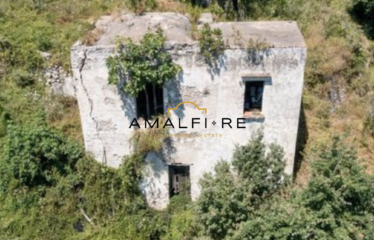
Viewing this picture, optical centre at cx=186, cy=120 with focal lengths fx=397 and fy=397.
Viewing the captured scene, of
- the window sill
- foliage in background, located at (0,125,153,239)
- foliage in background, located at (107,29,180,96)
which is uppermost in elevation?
foliage in background, located at (107,29,180,96)

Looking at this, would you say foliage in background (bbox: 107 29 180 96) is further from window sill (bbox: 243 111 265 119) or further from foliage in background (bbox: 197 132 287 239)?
foliage in background (bbox: 197 132 287 239)

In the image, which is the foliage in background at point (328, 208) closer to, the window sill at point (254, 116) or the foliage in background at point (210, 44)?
the window sill at point (254, 116)

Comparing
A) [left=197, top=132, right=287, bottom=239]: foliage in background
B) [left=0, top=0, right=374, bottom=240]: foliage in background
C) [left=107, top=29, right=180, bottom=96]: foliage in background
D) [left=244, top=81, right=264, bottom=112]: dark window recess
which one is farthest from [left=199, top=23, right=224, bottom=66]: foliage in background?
[left=0, top=0, right=374, bottom=240]: foliage in background

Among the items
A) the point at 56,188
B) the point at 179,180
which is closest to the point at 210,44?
the point at 179,180

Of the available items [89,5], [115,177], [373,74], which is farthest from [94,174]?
[373,74]

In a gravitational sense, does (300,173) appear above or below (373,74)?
below

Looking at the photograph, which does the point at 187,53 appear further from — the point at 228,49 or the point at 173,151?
the point at 173,151

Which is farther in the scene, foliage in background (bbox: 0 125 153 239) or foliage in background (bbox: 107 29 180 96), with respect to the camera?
foliage in background (bbox: 0 125 153 239)

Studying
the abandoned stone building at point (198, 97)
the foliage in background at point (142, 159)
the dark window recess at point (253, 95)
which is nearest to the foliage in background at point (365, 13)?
the foliage in background at point (142, 159)
